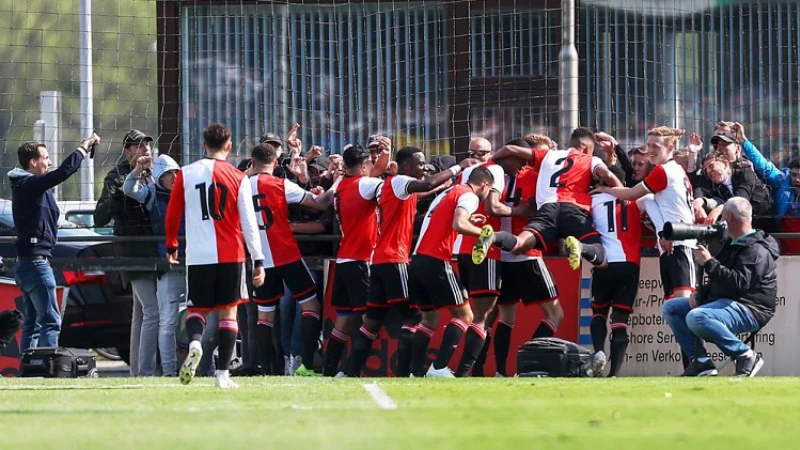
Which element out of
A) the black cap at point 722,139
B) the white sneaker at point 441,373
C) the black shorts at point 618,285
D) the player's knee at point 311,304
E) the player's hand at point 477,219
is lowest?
the white sneaker at point 441,373

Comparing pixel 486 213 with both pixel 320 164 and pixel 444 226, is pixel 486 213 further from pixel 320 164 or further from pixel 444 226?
pixel 320 164

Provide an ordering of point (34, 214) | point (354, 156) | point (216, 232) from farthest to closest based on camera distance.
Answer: point (34, 214)
point (354, 156)
point (216, 232)

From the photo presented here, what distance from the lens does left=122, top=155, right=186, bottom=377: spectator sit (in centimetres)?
1495

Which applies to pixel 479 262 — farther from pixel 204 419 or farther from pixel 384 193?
pixel 204 419

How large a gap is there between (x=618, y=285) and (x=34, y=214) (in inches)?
207

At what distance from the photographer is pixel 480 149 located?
48.4 ft

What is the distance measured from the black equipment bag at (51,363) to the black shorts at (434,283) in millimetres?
2949

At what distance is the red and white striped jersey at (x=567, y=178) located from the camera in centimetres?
1402

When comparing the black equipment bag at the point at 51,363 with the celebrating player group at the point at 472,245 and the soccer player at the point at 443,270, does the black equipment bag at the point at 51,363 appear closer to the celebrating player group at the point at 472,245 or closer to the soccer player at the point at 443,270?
the celebrating player group at the point at 472,245

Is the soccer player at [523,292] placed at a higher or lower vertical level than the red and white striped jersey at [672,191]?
lower

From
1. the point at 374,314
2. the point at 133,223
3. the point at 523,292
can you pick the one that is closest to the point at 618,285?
the point at 523,292

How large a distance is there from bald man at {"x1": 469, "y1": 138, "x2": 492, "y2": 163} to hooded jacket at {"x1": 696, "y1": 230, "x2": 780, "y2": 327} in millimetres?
2505

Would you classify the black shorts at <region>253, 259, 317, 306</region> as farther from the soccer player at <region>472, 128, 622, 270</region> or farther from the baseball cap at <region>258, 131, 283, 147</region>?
the soccer player at <region>472, 128, 622, 270</region>

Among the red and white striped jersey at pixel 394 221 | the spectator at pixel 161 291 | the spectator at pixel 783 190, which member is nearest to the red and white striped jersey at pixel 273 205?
the red and white striped jersey at pixel 394 221
